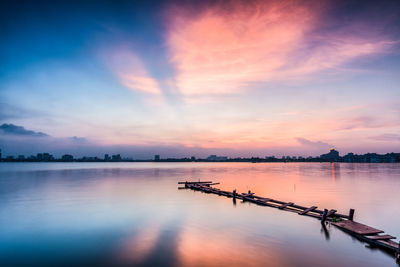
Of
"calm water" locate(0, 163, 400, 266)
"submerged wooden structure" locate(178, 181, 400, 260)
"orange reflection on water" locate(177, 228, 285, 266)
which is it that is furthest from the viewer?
"submerged wooden structure" locate(178, 181, 400, 260)

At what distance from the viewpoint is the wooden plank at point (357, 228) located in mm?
15844

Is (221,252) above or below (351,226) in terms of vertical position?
below

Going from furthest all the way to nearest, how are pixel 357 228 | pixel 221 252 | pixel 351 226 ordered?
pixel 351 226
pixel 357 228
pixel 221 252

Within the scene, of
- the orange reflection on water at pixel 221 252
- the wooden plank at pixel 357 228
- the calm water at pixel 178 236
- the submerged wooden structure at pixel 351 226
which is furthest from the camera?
the wooden plank at pixel 357 228

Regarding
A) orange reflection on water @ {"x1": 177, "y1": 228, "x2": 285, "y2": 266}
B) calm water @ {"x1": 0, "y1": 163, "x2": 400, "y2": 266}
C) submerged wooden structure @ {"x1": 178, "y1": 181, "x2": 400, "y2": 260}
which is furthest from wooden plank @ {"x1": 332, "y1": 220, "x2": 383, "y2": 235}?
orange reflection on water @ {"x1": 177, "y1": 228, "x2": 285, "y2": 266}

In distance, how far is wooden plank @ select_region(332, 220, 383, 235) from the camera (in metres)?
15.8

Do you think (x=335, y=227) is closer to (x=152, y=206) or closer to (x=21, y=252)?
(x=152, y=206)

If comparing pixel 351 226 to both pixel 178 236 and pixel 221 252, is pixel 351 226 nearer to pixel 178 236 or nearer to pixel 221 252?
pixel 221 252

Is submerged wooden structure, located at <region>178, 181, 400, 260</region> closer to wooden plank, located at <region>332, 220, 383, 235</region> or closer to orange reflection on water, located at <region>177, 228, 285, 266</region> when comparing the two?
→ wooden plank, located at <region>332, 220, 383, 235</region>

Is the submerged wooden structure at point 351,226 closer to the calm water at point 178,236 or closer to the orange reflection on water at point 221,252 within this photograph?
the calm water at point 178,236

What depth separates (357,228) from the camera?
1698 cm

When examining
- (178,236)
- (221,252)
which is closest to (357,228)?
(221,252)

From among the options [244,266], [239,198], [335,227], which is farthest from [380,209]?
[244,266]

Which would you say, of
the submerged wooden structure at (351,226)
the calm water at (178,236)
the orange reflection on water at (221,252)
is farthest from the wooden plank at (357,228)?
the orange reflection on water at (221,252)
